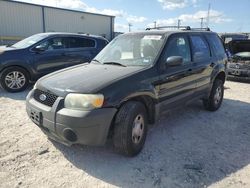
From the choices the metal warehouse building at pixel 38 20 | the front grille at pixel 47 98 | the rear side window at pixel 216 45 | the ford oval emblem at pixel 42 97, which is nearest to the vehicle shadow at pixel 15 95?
the front grille at pixel 47 98

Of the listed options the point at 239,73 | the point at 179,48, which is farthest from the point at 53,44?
the point at 239,73

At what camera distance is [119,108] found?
3.32m

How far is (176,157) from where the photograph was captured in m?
3.67

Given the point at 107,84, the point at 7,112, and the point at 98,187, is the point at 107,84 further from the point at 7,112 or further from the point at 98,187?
the point at 7,112

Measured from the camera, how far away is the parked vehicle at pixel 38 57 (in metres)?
7.06

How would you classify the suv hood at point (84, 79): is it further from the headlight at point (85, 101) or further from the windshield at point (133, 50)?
the windshield at point (133, 50)

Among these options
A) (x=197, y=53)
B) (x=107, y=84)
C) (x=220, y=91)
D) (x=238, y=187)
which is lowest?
(x=238, y=187)

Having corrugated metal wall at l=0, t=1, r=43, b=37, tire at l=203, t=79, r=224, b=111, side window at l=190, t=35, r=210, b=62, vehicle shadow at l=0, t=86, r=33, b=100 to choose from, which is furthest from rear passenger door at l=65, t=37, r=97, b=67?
corrugated metal wall at l=0, t=1, r=43, b=37

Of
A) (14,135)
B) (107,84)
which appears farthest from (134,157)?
(14,135)

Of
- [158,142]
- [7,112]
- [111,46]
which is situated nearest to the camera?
[158,142]

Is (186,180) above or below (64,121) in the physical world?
below

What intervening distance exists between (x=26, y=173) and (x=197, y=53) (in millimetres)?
3754

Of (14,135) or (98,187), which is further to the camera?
(14,135)

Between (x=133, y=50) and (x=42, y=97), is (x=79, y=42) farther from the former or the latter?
(x=42, y=97)
